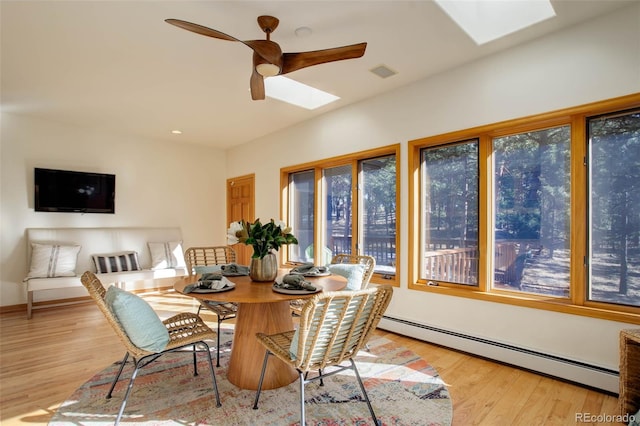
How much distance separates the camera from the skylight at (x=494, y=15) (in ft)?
7.87

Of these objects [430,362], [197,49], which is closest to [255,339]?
[430,362]

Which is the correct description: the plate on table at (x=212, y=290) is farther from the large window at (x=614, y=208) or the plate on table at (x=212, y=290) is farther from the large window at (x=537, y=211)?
the large window at (x=614, y=208)

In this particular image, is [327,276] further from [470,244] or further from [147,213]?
[147,213]

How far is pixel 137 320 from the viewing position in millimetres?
1857

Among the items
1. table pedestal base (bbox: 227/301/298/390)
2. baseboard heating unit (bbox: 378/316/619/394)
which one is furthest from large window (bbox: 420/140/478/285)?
table pedestal base (bbox: 227/301/298/390)

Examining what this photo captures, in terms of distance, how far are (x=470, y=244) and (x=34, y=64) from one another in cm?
434

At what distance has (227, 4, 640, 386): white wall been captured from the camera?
7.64ft

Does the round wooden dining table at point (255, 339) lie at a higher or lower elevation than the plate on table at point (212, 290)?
lower

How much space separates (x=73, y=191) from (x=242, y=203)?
254 cm

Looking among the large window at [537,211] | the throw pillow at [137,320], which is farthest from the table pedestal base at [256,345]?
the large window at [537,211]

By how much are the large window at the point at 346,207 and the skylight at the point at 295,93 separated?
2.43 ft

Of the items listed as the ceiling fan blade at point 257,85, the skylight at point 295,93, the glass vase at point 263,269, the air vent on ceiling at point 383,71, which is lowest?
the glass vase at point 263,269

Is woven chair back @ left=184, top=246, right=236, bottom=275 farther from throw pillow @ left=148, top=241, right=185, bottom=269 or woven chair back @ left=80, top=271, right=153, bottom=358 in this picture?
throw pillow @ left=148, top=241, right=185, bottom=269

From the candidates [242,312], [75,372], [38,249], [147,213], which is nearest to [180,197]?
[147,213]
